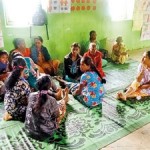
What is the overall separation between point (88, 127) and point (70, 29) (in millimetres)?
3258

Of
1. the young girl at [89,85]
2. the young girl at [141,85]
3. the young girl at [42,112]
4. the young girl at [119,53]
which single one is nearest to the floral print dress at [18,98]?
the young girl at [42,112]

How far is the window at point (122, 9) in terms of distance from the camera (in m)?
6.69

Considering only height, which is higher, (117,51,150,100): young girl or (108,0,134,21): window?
(108,0,134,21): window

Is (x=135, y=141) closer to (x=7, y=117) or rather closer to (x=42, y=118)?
(x=42, y=118)

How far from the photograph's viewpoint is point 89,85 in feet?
11.9

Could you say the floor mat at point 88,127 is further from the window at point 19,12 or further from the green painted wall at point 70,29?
the window at point 19,12

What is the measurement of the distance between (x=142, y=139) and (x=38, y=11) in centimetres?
353

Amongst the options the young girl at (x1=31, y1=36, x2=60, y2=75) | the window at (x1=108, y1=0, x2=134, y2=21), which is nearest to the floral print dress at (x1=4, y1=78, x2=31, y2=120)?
the young girl at (x1=31, y1=36, x2=60, y2=75)

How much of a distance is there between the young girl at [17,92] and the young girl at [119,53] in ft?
11.5

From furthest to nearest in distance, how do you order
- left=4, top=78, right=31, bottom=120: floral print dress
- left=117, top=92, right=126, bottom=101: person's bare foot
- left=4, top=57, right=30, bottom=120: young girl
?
left=117, top=92, right=126, bottom=101: person's bare foot < left=4, top=78, right=31, bottom=120: floral print dress < left=4, top=57, right=30, bottom=120: young girl

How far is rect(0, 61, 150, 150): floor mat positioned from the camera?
279 cm

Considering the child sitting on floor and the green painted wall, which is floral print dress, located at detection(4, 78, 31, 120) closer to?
the child sitting on floor

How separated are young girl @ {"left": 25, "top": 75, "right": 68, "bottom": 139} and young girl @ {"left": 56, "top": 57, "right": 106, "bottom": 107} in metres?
0.89

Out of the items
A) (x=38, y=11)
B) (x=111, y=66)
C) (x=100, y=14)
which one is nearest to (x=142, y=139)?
(x=111, y=66)
